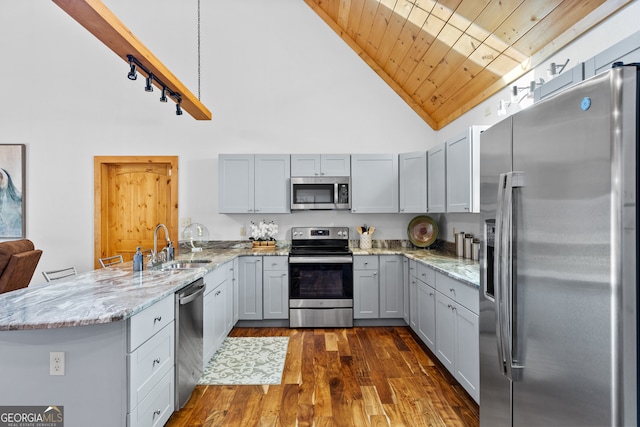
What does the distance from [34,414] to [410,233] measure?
12.7 ft

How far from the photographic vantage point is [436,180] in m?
3.65

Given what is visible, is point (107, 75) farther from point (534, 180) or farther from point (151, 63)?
point (534, 180)

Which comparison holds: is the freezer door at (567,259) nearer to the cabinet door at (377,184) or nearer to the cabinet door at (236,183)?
the cabinet door at (377,184)

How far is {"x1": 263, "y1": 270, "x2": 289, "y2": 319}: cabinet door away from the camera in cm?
395

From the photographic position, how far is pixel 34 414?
156cm

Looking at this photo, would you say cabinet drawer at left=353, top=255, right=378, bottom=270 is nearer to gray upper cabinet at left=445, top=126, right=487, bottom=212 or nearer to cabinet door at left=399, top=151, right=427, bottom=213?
cabinet door at left=399, top=151, right=427, bottom=213

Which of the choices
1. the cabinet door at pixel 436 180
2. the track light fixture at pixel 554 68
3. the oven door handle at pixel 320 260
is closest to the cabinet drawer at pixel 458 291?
the cabinet door at pixel 436 180

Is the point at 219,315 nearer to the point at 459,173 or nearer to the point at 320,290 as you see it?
the point at 320,290

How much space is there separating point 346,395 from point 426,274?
1335mm

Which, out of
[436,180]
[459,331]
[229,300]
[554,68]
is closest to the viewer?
[554,68]

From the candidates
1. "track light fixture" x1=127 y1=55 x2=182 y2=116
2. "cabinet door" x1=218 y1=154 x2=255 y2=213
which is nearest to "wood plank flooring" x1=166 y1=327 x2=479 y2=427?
"cabinet door" x1=218 y1=154 x2=255 y2=213

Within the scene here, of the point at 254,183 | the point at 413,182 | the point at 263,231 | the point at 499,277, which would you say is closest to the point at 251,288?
the point at 263,231

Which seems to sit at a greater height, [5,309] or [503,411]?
[5,309]

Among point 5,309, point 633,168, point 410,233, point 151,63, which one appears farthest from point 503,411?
point 410,233
